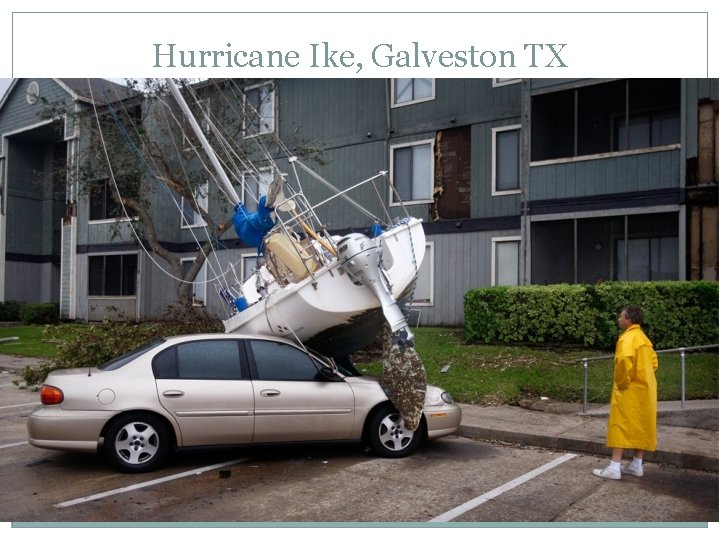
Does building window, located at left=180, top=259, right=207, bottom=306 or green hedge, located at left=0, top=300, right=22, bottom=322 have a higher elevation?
building window, located at left=180, top=259, right=207, bottom=306

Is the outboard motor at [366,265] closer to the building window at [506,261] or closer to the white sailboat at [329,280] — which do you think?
the white sailboat at [329,280]

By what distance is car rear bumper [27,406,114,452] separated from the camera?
653cm

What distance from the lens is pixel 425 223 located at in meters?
18.3

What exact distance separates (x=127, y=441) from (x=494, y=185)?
41.2 ft

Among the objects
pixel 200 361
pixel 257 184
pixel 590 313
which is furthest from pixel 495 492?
pixel 257 184

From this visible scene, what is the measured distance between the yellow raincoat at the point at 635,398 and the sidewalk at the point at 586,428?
104 cm

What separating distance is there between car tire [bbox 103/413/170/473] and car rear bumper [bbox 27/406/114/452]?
112 mm

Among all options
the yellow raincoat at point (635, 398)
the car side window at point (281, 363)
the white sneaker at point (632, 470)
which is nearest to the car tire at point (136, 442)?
the car side window at point (281, 363)

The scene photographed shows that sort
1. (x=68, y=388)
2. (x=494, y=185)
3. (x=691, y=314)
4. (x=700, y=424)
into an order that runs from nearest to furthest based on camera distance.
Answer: (x=68, y=388)
(x=700, y=424)
(x=691, y=314)
(x=494, y=185)

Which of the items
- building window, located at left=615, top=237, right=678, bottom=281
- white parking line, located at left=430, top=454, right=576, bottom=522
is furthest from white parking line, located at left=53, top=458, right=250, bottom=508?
building window, located at left=615, top=237, right=678, bottom=281

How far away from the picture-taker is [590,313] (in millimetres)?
13000
